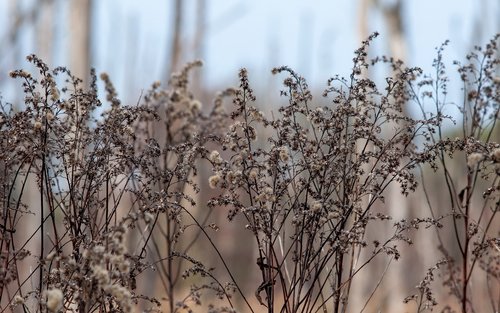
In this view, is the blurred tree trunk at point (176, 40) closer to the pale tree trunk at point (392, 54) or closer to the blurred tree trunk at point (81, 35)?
the blurred tree trunk at point (81, 35)

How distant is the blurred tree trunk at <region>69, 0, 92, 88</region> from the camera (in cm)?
640

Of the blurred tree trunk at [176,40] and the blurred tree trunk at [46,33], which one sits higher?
the blurred tree trunk at [46,33]

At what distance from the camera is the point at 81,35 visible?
6453 mm

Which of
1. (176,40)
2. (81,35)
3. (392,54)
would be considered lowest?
(81,35)

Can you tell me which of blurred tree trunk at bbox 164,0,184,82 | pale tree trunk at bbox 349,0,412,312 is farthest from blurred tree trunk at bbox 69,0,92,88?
pale tree trunk at bbox 349,0,412,312

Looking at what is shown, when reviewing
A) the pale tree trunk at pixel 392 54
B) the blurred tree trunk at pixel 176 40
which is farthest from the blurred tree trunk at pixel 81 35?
the pale tree trunk at pixel 392 54

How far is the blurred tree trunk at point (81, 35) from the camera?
21.0ft

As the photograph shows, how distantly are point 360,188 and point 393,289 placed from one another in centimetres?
856

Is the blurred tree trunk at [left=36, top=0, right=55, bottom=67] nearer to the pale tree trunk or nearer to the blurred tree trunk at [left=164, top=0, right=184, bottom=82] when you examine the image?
the blurred tree trunk at [left=164, top=0, right=184, bottom=82]

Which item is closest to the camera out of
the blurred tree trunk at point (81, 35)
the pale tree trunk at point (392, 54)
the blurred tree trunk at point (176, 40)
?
the blurred tree trunk at point (81, 35)

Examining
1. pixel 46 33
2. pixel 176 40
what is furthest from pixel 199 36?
pixel 46 33

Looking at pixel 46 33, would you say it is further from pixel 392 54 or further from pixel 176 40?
pixel 392 54

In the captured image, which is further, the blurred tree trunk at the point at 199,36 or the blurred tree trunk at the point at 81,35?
the blurred tree trunk at the point at 199,36

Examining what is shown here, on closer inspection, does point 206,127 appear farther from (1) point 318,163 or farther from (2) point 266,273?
(2) point 266,273
